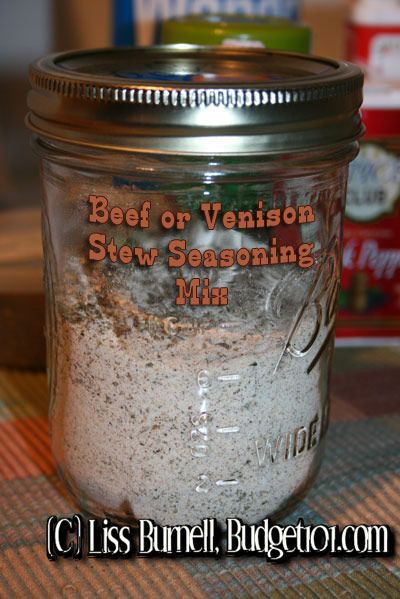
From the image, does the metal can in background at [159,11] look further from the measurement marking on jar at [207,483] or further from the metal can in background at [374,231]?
the measurement marking on jar at [207,483]

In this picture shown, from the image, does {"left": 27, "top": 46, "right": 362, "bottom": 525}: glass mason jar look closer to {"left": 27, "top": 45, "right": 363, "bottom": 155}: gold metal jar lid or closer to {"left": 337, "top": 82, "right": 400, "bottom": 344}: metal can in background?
{"left": 27, "top": 45, "right": 363, "bottom": 155}: gold metal jar lid

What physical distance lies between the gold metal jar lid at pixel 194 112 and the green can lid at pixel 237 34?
1.07 feet

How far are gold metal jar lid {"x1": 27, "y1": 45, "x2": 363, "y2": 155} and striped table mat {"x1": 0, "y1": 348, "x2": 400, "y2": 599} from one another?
0.87 ft

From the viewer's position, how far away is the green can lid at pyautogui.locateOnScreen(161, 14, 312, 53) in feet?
2.88

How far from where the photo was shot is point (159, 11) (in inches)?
41.3

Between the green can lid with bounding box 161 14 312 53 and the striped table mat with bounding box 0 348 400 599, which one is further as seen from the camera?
the green can lid with bounding box 161 14 312 53

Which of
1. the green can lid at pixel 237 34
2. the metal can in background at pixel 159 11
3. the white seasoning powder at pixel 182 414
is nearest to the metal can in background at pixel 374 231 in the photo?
the green can lid at pixel 237 34

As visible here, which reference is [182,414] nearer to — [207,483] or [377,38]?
[207,483]

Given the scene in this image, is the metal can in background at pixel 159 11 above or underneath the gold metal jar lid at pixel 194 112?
underneath

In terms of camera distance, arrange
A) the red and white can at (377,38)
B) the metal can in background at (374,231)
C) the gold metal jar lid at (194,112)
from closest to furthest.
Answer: the gold metal jar lid at (194,112) < the metal can in background at (374,231) < the red and white can at (377,38)

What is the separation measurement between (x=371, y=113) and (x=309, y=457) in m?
0.39

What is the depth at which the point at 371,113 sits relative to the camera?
2.84 feet

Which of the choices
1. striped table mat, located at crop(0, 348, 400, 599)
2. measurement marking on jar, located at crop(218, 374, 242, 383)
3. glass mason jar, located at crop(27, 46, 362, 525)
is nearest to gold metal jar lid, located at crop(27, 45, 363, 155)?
glass mason jar, located at crop(27, 46, 362, 525)

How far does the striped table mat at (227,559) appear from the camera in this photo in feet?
1.85
